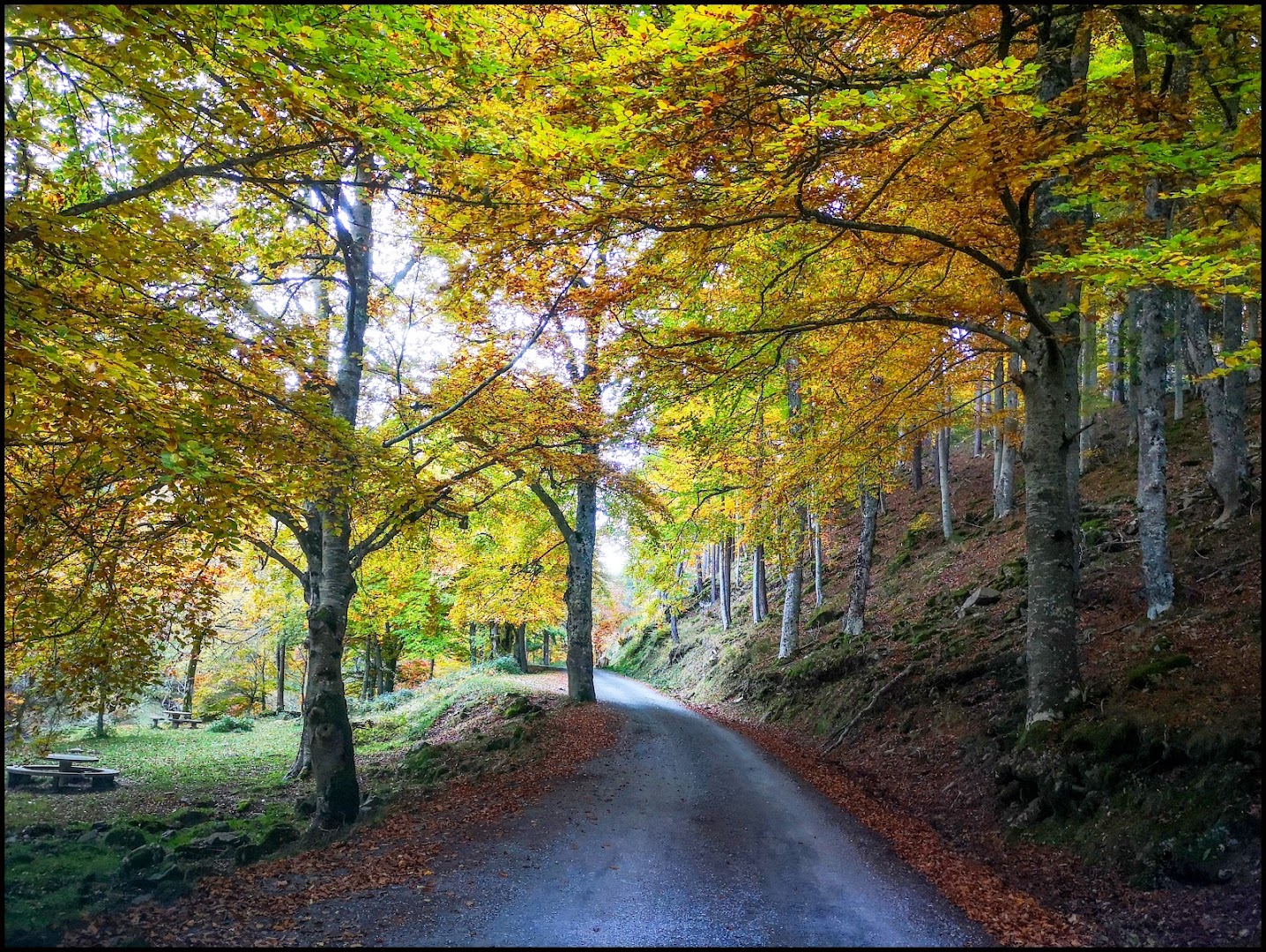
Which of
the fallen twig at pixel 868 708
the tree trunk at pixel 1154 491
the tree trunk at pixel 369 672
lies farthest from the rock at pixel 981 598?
the tree trunk at pixel 369 672

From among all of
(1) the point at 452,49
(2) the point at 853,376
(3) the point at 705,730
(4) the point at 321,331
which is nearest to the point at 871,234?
(2) the point at 853,376

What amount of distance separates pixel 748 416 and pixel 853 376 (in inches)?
78.3

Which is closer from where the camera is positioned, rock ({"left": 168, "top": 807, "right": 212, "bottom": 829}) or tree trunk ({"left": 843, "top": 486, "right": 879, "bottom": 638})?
rock ({"left": 168, "top": 807, "right": 212, "bottom": 829})

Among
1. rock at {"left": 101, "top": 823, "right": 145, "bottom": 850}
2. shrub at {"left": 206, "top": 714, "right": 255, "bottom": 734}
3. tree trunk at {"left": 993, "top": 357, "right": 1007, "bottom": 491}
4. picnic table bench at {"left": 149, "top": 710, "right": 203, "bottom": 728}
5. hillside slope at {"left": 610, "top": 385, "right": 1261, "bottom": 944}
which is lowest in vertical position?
picnic table bench at {"left": 149, "top": 710, "right": 203, "bottom": 728}

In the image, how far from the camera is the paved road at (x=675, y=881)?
5.30 m

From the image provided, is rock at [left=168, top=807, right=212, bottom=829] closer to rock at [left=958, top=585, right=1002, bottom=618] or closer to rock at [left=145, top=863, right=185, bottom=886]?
rock at [left=145, top=863, right=185, bottom=886]

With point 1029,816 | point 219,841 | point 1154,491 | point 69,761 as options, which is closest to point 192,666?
point 69,761

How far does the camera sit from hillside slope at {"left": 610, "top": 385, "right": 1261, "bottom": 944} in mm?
5578

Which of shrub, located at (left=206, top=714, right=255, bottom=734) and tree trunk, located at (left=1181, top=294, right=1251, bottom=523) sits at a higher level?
tree trunk, located at (left=1181, top=294, right=1251, bottom=523)

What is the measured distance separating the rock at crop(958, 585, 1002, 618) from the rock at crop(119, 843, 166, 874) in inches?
533

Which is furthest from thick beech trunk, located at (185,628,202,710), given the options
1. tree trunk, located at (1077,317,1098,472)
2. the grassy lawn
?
tree trunk, located at (1077,317,1098,472)

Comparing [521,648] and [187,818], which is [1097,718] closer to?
[187,818]

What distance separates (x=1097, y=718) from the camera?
7.39 meters

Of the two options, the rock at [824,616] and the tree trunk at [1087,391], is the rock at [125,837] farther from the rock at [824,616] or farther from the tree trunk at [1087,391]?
the tree trunk at [1087,391]
